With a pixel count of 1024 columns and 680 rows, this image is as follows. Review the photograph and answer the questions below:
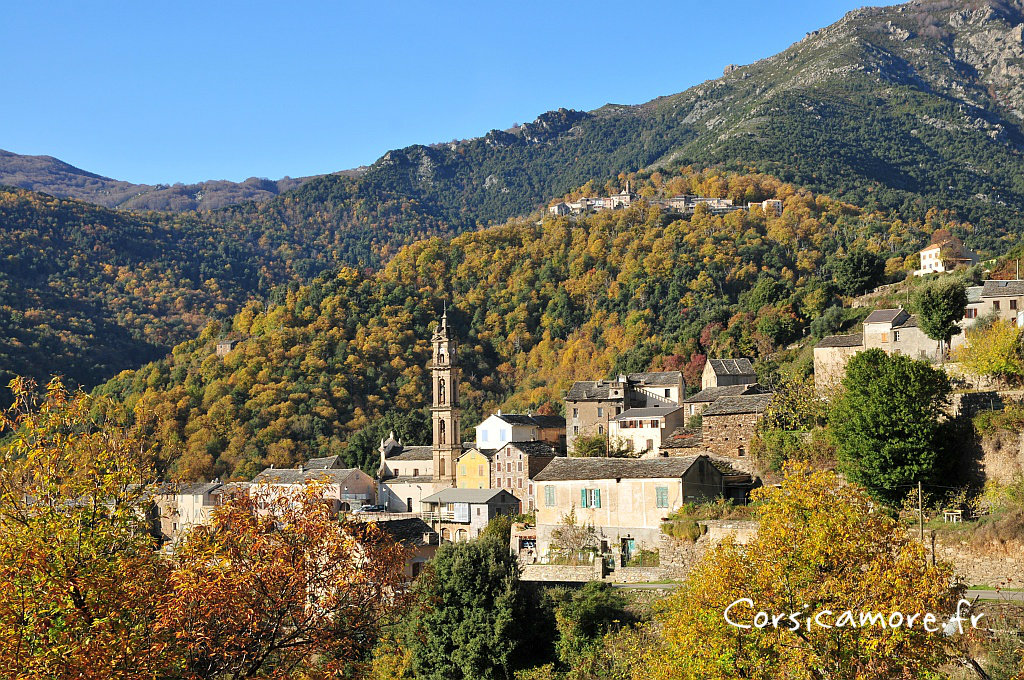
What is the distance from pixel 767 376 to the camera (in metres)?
58.1

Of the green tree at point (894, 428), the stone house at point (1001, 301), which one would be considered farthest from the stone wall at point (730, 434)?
the stone house at point (1001, 301)

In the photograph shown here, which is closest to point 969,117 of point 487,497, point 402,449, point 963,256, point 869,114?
point 869,114

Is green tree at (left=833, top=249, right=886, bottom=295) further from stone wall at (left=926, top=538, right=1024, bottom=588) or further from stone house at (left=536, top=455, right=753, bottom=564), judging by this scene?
stone wall at (left=926, top=538, right=1024, bottom=588)

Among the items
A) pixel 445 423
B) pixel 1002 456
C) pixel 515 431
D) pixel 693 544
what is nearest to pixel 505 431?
pixel 515 431

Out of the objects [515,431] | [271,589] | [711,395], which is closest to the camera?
[271,589]

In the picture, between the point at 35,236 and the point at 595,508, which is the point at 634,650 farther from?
the point at 35,236

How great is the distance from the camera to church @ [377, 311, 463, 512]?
71.3 meters

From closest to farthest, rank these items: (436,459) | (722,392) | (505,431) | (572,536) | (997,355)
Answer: (997,355)
(572,536)
(722,392)
(505,431)
(436,459)

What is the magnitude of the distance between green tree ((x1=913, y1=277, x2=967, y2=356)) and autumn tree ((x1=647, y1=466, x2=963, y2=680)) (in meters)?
25.3

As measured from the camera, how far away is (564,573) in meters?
38.1

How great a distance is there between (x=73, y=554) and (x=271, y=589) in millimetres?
2767

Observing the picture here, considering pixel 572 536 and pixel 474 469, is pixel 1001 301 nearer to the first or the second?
pixel 572 536

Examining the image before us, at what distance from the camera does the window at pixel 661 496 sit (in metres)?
39.1

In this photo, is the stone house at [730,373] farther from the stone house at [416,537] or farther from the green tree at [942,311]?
the stone house at [416,537]
